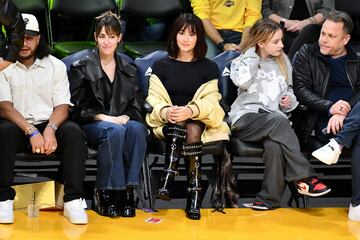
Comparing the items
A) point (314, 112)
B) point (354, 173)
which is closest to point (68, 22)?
point (314, 112)

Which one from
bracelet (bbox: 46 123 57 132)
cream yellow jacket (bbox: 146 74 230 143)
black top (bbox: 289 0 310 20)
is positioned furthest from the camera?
black top (bbox: 289 0 310 20)

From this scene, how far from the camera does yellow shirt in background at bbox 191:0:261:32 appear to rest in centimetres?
706

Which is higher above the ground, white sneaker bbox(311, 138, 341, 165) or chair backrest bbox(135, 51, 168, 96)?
chair backrest bbox(135, 51, 168, 96)

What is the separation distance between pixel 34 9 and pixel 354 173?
9.18ft

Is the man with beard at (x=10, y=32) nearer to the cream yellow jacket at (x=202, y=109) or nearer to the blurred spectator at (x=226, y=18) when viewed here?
the cream yellow jacket at (x=202, y=109)

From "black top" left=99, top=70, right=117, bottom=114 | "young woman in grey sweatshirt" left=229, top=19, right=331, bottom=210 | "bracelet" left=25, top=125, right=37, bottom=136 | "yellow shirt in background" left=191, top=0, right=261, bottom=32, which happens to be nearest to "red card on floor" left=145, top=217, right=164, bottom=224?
"young woman in grey sweatshirt" left=229, top=19, right=331, bottom=210

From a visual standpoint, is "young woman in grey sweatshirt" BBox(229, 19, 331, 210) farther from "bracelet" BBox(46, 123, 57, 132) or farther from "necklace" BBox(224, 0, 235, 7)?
"bracelet" BBox(46, 123, 57, 132)

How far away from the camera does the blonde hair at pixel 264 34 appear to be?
5978 millimetres

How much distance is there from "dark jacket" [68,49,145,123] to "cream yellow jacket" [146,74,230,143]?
0.11 m

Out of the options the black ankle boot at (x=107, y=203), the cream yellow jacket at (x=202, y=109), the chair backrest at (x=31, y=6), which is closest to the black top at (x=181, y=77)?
the cream yellow jacket at (x=202, y=109)

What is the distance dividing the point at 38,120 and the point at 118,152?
540 millimetres

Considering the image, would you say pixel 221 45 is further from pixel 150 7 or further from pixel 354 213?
pixel 354 213

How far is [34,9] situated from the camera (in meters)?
6.95

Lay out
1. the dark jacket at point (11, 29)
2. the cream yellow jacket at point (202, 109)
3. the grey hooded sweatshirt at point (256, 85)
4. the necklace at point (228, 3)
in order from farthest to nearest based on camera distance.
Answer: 1. the necklace at point (228, 3)
2. the grey hooded sweatshirt at point (256, 85)
3. the cream yellow jacket at point (202, 109)
4. the dark jacket at point (11, 29)
